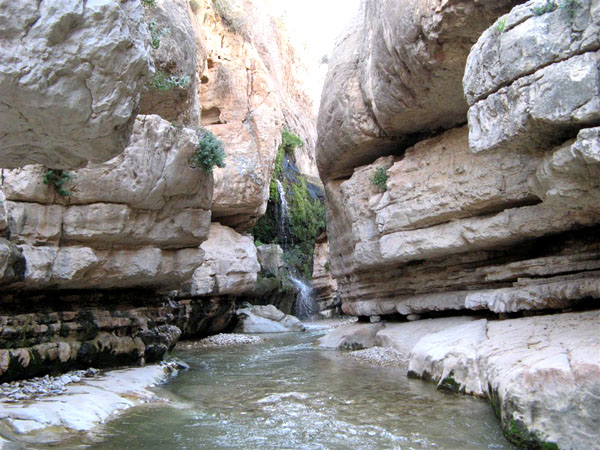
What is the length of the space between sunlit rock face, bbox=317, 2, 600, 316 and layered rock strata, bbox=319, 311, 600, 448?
0.86 meters

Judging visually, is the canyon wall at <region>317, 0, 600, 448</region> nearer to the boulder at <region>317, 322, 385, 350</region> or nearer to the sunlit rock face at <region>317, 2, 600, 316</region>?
the sunlit rock face at <region>317, 2, 600, 316</region>

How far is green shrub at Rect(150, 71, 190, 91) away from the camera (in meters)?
9.83

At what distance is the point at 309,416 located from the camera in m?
5.64

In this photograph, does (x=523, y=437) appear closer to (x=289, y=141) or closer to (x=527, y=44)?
(x=527, y=44)

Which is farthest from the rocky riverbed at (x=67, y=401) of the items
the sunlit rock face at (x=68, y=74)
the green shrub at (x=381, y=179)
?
the green shrub at (x=381, y=179)

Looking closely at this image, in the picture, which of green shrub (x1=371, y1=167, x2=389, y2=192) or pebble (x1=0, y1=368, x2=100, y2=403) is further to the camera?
green shrub (x1=371, y1=167, x2=389, y2=192)

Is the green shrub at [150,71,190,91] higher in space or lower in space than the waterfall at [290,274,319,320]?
higher

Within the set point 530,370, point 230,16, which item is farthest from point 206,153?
point 230,16

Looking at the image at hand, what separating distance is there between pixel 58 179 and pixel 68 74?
4995 mm

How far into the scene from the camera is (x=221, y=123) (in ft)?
64.9

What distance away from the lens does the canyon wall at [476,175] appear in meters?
4.62

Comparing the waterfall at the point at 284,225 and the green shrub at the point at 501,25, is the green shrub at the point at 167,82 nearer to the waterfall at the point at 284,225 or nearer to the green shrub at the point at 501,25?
the green shrub at the point at 501,25

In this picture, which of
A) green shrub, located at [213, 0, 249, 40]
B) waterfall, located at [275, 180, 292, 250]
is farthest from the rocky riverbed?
green shrub, located at [213, 0, 249, 40]

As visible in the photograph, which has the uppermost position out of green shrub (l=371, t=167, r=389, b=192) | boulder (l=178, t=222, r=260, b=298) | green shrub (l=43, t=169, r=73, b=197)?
green shrub (l=371, t=167, r=389, b=192)
